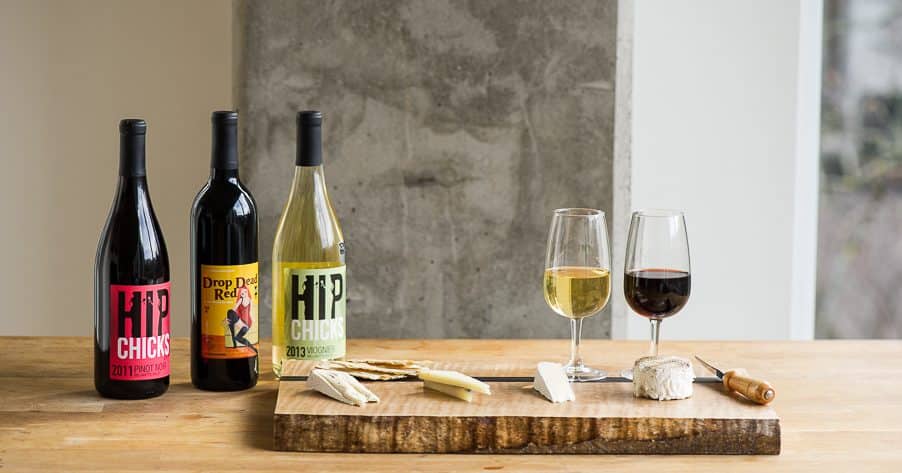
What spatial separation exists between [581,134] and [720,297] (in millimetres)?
1062

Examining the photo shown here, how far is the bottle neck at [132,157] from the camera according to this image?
3.88 ft

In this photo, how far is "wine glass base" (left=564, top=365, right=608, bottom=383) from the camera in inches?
49.5

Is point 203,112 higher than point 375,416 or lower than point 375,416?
higher

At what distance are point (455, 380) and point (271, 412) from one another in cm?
22

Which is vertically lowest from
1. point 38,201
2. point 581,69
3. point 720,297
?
point 720,297

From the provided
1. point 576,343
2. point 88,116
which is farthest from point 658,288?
point 88,116

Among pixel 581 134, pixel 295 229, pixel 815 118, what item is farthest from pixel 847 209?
pixel 295 229

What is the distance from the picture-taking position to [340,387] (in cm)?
Result: 114

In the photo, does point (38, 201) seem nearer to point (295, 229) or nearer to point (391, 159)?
point (391, 159)

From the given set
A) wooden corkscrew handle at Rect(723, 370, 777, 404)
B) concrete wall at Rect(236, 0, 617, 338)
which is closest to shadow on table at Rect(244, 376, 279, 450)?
wooden corkscrew handle at Rect(723, 370, 777, 404)

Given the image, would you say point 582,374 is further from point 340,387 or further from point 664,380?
point 340,387

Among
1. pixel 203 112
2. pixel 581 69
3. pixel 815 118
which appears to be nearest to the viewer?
pixel 581 69

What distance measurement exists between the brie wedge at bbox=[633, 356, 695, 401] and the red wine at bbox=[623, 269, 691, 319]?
0.09 metres

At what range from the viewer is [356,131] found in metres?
2.24
